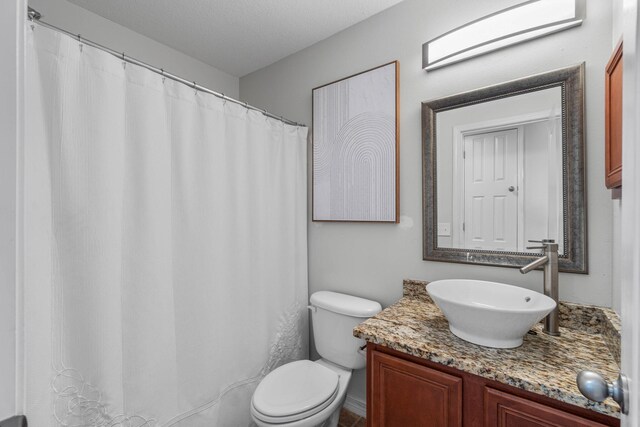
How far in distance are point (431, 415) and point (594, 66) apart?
5.00ft

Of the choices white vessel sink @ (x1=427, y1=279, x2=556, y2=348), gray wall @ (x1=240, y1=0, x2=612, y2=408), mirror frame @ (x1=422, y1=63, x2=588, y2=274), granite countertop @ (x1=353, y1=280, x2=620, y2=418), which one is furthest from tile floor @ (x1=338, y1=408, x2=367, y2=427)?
mirror frame @ (x1=422, y1=63, x2=588, y2=274)

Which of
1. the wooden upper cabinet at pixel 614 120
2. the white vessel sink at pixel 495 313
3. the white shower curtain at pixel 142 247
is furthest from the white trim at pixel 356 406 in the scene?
the wooden upper cabinet at pixel 614 120

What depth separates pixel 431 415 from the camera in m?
1.03

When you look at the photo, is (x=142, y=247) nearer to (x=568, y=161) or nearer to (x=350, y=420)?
(x=350, y=420)

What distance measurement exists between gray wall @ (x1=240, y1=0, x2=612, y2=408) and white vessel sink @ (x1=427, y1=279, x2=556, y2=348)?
127mm

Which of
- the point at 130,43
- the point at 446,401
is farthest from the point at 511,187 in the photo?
the point at 130,43

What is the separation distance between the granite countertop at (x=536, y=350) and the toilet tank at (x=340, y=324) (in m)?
0.30

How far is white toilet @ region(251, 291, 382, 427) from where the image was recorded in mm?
1297

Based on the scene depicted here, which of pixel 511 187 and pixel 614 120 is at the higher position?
pixel 614 120

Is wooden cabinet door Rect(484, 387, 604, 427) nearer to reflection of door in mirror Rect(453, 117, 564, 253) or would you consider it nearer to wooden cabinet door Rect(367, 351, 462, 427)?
wooden cabinet door Rect(367, 351, 462, 427)

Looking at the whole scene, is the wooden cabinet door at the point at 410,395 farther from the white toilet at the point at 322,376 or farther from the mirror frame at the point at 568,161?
the mirror frame at the point at 568,161

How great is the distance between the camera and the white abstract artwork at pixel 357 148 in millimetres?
1688

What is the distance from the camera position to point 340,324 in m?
1.67

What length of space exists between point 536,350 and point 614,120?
81 centimetres
